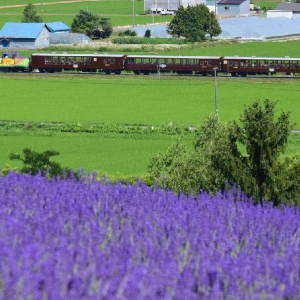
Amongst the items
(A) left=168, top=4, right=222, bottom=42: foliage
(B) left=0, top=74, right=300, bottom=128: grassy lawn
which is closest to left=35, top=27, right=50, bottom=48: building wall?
(A) left=168, top=4, right=222, bottom=42: foliage

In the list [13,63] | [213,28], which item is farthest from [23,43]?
[13,63]

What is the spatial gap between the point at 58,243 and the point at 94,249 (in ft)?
1.73

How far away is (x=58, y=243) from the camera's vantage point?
11664mm

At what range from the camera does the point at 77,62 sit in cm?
9850

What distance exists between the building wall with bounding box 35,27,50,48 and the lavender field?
115 m

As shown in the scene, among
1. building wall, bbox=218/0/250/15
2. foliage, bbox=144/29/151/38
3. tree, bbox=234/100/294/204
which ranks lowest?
tree, bbox=234/100/294/204

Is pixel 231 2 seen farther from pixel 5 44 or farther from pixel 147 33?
pixel 5 44

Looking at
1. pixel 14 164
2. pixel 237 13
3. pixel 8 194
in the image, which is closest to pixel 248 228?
pixel 8 194

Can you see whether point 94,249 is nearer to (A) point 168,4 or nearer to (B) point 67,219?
(B) point 67,219

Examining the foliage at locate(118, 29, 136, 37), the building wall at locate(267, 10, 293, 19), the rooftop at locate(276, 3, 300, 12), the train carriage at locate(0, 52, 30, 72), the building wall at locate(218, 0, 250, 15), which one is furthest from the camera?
the building wall at locate(218, 0, 250, 15)

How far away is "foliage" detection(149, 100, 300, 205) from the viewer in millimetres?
23875

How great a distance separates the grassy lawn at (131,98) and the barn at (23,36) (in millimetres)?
34634

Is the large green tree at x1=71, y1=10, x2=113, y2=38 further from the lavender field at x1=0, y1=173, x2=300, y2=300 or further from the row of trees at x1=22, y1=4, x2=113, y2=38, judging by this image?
the lavender field at x1=0, y1=173, x2=300, y2=300

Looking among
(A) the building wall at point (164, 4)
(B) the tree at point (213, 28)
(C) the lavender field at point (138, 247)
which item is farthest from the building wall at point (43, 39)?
(C) the lavender field at point (138, 247)
